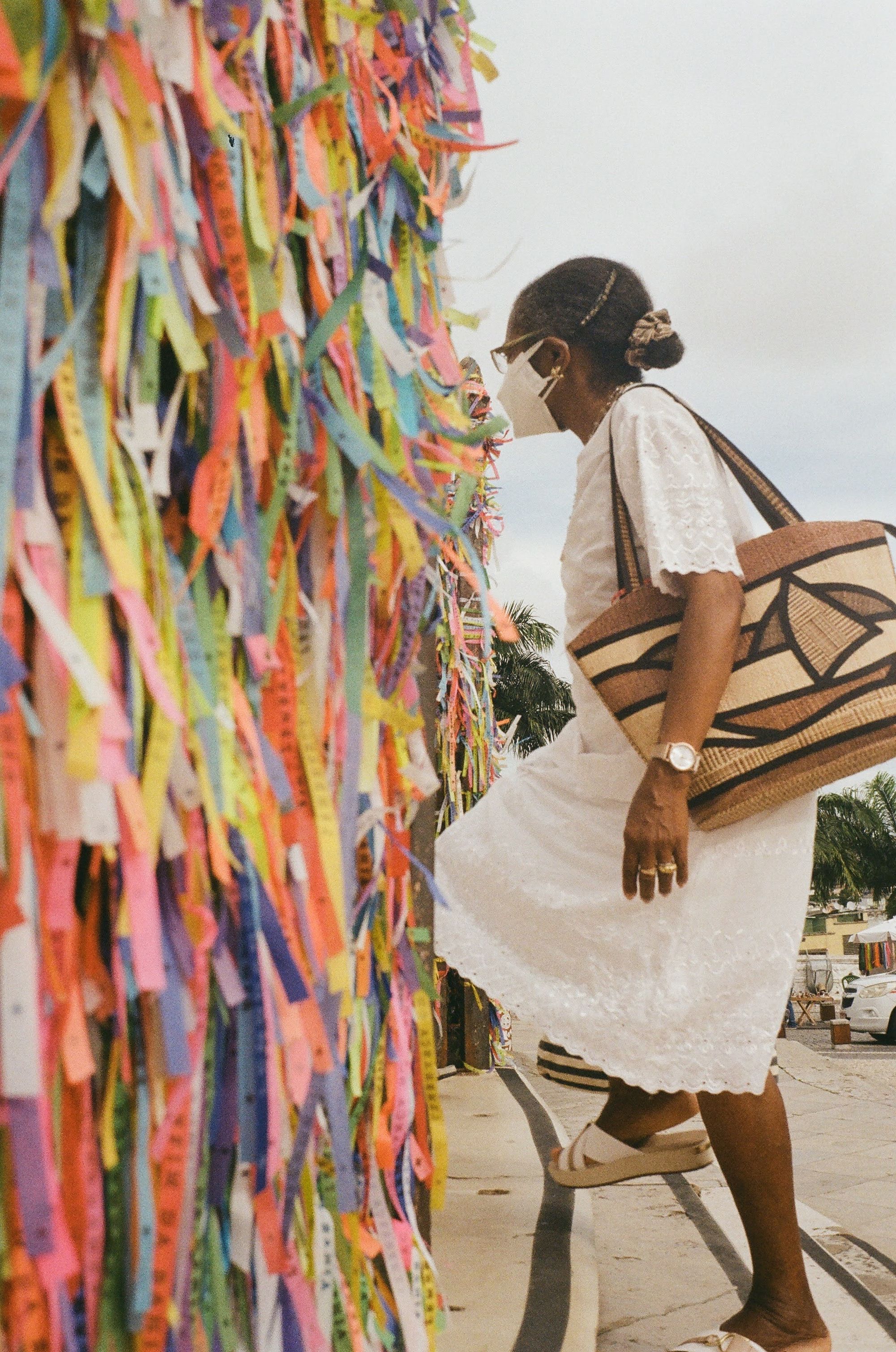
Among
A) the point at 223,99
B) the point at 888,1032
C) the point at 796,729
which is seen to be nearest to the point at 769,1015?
the point at 796,729

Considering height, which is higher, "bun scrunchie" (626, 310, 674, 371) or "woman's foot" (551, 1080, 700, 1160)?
"bun scrunchie" (626, 310, 674, 371)

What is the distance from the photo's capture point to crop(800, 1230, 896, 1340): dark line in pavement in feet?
6.12

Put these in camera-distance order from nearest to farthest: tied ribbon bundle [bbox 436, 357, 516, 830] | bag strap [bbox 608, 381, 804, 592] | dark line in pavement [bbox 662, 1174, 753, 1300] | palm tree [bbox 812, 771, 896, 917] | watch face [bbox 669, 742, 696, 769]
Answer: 1. watch face [bbox 669, 742, 696, 769]
2. bag strap [bbox 608, 381, 804, 592]
3. dark line in pavement [bbox 662, 1174, 753, 1300]
4. tied ribbon bundle [bbox 436, 357, 516, 830]
5. palm tree [bbox 812, 771, 896, 917]

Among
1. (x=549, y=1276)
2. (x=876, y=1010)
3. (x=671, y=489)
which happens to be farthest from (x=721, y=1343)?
(x=876, y=1010)

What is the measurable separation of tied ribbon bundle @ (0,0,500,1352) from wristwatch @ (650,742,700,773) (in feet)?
2.30

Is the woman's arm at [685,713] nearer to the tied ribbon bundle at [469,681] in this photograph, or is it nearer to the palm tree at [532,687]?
the tied ribbon bundle at [469,681]

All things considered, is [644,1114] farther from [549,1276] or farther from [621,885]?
[621,885]

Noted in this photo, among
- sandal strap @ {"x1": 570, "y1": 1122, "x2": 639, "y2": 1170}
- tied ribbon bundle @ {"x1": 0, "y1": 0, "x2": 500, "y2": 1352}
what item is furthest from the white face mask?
sandal strap @ {"x1": 570, "y1": 1122, "x2": 639, "y2": 1170}

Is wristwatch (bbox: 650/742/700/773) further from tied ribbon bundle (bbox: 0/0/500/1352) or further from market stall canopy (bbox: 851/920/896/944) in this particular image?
market stall canopy (bbox: 851/920/896/944)

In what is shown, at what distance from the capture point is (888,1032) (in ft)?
55.0

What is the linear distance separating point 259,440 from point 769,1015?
1.22m

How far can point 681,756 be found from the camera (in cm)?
161

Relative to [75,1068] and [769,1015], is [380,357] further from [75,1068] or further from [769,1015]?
[769,1015]

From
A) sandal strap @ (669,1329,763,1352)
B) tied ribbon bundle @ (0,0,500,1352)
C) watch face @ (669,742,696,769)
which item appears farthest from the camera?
watch face @ (669,742,696,769)
